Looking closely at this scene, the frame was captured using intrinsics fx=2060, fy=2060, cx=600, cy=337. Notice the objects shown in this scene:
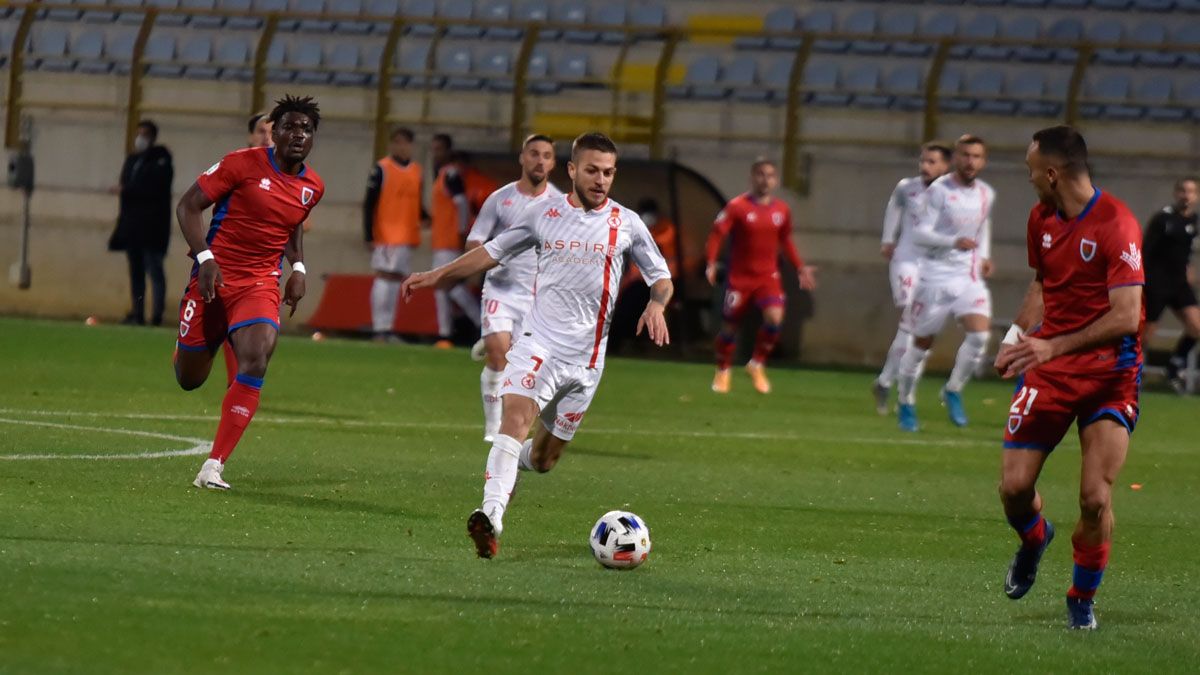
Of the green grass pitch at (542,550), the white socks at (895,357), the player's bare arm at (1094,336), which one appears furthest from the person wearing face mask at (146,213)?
the player's bare arm at (1094,336)

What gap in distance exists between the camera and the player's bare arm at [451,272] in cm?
845

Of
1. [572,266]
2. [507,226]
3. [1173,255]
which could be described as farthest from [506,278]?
[1173,255]

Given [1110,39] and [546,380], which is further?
[1110,39]

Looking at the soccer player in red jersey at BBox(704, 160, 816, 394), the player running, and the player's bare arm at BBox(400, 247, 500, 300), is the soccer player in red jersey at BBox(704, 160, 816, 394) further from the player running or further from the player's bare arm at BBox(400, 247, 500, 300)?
the player's bare arm at BBox(400, 247, 500, 300)

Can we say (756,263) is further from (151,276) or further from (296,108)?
(296,108)

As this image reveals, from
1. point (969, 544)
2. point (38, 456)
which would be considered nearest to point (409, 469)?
point (38, 456)

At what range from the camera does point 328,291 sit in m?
25.3

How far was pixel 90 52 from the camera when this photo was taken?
28.3 meters

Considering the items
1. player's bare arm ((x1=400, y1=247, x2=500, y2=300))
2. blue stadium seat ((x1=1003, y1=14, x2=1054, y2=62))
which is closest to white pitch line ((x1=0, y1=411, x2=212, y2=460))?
player's bare arm ((x1=400, y1=247, x2=500, y2=300))

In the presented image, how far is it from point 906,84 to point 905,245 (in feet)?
28.9

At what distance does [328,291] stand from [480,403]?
366 inches

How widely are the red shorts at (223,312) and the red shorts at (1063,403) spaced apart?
170 inches

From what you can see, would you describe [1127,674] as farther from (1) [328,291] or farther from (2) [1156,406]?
(1) [328,291]

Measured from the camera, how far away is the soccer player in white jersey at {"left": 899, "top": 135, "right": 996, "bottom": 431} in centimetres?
1631
